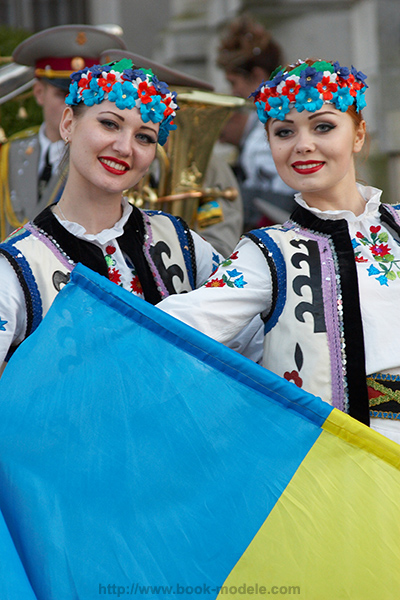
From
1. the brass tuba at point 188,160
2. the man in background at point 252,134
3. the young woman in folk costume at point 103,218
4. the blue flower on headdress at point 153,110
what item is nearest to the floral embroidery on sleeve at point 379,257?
the young woman in folk costume at point 103,218

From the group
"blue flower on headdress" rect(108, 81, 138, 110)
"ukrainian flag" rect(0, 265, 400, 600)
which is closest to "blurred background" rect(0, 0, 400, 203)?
"blue flower on headdress" rect(108, 81, 138, 110)

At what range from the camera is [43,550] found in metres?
2.02

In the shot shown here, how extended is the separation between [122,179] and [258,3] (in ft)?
20.6

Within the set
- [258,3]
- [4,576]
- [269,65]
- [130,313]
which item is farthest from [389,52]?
[4,576]

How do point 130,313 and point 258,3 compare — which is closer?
point 130,313

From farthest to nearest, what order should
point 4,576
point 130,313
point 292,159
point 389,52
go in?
point 389,52 → point 292,159 → point 130,313 → point 4,576

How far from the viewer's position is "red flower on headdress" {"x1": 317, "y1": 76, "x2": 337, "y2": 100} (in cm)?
244

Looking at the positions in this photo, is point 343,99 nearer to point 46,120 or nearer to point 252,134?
point 46,120

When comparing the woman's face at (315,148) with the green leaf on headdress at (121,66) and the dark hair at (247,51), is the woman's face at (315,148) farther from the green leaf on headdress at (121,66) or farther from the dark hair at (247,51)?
the dark hair at (247,51)

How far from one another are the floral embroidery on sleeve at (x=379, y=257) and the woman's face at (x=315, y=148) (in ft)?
0.52

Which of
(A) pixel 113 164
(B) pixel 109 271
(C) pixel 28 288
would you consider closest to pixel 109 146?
(A) pixel 113 164

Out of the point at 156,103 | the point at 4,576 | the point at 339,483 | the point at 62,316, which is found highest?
the point at 156,103

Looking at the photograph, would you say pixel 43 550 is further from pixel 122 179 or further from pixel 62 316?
pixel 122 179

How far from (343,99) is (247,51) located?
3312mm
